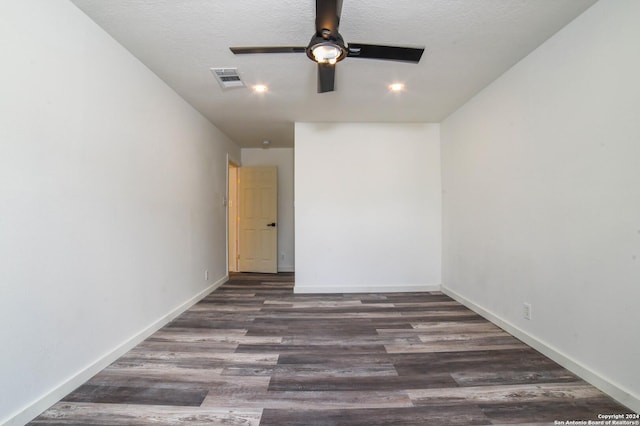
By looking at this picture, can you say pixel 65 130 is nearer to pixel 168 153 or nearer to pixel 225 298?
pixel 168 153

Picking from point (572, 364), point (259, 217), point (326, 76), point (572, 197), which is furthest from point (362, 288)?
point (326, 76)

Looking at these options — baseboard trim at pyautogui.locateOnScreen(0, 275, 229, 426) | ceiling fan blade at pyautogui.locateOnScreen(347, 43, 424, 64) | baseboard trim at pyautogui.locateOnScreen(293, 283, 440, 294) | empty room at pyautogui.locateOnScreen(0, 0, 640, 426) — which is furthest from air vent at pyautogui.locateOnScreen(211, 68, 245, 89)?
baseboard trim at pyautogui.locateOnScreen(293, 283, 440, 294)

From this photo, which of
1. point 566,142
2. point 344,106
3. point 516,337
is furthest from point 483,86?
point 516,337

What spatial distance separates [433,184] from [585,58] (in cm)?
224

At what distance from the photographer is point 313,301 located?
3539 millimetres

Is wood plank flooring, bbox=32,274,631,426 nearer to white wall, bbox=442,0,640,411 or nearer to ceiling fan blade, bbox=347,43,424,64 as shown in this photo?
white wall, bbox=442,0,640,411

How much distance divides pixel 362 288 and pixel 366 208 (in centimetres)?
115

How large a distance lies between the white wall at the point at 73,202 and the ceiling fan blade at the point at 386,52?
177 centimetres

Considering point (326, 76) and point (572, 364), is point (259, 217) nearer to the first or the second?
point (326, 76)

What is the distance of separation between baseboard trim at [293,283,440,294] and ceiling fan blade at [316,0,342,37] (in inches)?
124

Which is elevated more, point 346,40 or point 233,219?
point 346,40

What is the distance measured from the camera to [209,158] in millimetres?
3924

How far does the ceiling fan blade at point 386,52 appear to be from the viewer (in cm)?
174

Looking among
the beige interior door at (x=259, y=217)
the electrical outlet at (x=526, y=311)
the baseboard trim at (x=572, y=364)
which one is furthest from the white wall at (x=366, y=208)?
the electrical outlet at (x=526, y=311)
